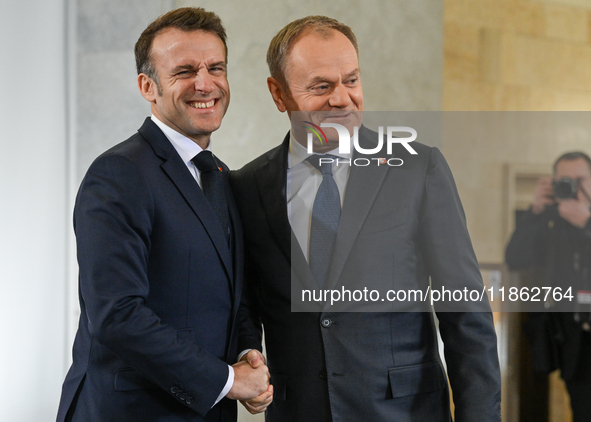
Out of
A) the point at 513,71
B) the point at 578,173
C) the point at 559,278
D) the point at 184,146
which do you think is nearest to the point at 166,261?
the point at 184,146

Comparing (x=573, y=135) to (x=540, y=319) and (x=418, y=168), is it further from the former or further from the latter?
(x=418, y=168)

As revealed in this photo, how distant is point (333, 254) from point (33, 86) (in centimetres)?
164

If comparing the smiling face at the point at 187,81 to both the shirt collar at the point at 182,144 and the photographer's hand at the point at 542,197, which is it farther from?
the photographer's hand at the point at 542,197

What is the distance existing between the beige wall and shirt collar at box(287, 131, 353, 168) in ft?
5.68

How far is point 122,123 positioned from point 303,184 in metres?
1.26

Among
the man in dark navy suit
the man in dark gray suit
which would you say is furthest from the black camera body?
the man in dark navy suit

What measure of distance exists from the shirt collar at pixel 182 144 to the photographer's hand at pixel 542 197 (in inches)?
73.5

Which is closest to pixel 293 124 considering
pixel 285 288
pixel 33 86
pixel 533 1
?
pixel 285 288

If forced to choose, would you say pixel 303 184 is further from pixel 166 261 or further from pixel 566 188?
pixel 566 188

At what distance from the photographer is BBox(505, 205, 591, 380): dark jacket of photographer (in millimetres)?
2459

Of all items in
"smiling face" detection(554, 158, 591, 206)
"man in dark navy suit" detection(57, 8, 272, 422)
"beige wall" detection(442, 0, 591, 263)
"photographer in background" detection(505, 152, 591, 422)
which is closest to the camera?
"man in dark navy suit" detection(57, 8, 272, 422)

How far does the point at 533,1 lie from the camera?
3.58m

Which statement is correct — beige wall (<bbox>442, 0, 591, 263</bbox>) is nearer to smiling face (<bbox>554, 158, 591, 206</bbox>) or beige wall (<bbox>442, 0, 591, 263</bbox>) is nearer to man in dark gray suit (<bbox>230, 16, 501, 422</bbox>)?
smiling face (<bbox>554, 158, 591, 206</bbox>)

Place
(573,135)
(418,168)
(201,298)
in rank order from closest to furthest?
(201,298)
(418,168)
(573,135)
